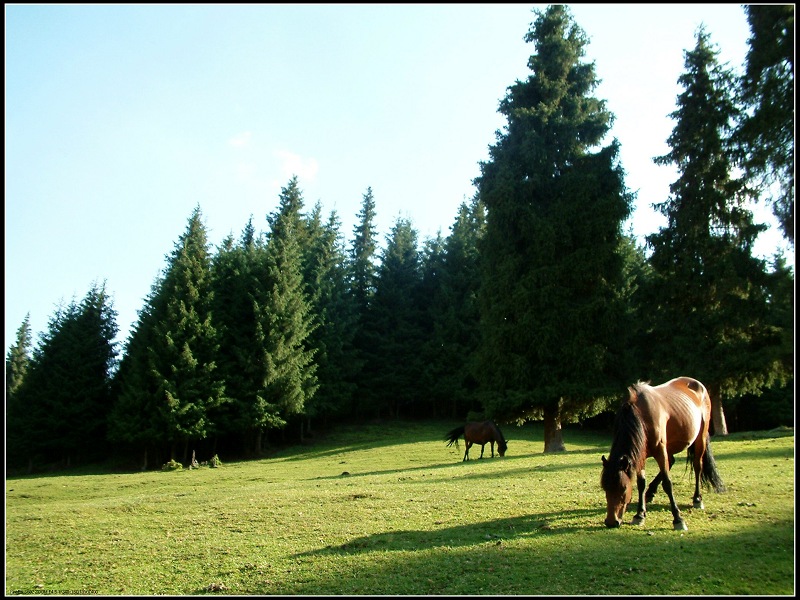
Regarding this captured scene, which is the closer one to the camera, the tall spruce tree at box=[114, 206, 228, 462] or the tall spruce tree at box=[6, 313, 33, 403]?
the tall spruce tree at box=[114, 206, 228, 462]

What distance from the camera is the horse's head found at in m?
7.75

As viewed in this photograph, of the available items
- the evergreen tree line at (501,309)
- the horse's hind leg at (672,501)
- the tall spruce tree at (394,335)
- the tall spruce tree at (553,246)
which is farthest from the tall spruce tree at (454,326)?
the horse's hind leg at (672,501)

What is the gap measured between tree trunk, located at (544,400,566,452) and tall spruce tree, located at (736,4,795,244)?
12.6 m

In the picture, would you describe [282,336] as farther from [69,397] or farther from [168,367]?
[69,397]

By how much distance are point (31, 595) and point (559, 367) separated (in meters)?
19.0

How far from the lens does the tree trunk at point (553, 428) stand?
74.7 ft

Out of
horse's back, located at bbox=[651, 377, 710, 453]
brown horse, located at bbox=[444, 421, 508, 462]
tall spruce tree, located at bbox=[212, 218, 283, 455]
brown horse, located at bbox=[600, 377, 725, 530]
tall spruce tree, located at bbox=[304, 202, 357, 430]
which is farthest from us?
tall spruce tree, located at bbox=[304, 202, 357, 430]

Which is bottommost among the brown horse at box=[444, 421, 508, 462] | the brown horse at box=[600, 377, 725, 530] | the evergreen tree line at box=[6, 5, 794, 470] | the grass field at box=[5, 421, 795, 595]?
the grass field at box=[5, 421, 795, 595]

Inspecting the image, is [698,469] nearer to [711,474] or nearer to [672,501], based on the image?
[711,474]

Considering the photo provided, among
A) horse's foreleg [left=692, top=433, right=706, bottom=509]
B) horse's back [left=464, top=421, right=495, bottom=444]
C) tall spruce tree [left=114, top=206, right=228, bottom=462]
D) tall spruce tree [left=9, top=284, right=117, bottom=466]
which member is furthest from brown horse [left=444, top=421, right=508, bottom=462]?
tall spruce tree [left=9, top=284, right=117, bottom=466]

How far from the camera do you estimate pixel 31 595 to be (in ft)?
23.9

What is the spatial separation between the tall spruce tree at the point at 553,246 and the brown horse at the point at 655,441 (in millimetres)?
12390

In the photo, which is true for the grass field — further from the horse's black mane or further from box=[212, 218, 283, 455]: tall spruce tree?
box=[212, 218, 283, 455]: tall spruce tree

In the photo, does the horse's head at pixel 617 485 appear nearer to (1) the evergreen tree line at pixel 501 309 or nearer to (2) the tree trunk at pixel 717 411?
(1) the evergreen tree line at pixel 501 309
